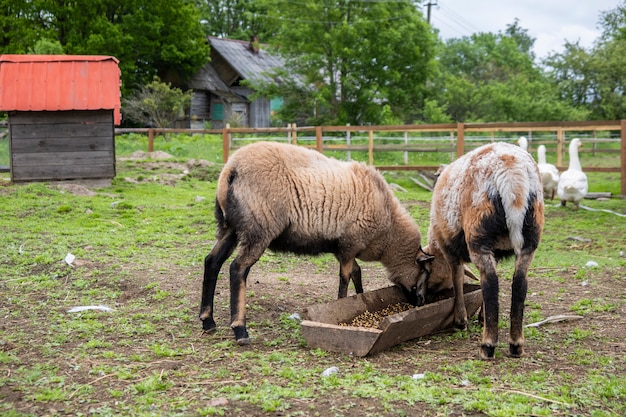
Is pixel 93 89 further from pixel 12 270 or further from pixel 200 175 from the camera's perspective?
pixel 12 270

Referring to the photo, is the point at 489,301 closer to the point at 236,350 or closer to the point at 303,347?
the point at 303,347

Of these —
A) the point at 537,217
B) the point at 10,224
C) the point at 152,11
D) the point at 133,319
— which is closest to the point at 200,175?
the point at 10,224

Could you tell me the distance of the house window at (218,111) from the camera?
39.8 metres

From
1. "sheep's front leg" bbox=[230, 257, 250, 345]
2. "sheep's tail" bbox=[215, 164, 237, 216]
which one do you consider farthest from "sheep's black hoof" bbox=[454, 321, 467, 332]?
"sheep's tail" bbox=[215, 164, 237, 216]

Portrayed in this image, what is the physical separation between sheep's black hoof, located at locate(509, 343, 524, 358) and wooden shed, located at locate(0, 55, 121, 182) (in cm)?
1176

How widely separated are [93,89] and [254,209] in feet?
34.9

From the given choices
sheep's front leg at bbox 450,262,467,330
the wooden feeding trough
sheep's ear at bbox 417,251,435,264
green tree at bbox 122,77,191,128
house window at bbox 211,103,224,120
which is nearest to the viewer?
the wooden feeding trough

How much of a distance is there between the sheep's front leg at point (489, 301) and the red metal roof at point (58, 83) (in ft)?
37.8

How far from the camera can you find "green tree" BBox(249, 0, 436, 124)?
31.0 m

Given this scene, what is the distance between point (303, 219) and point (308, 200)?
0.17 m

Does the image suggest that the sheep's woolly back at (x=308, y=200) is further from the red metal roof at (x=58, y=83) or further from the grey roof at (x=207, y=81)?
the grey roof at (x=207, y=81)

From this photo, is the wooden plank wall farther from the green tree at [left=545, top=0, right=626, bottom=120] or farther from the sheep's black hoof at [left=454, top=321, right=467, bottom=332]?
the green tree at [left=545, top=0, right=626, bottom=120]

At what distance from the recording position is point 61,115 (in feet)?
49.1

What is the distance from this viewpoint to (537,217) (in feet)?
16.7
